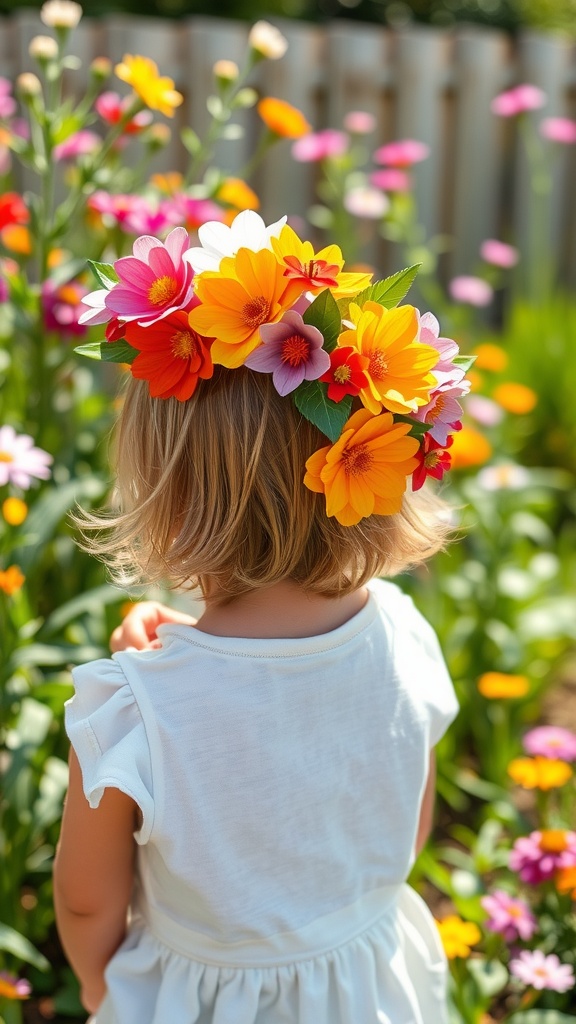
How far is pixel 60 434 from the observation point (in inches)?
75.9

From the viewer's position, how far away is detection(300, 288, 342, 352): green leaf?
0.87 meters

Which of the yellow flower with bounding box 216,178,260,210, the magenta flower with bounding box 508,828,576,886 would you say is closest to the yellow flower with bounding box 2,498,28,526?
the yellow flower with bounding box 216,178,260,210

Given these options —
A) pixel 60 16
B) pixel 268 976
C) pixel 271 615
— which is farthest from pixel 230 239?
pixel 60 16

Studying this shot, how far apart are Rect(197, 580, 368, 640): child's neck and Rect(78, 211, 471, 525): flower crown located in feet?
0.45

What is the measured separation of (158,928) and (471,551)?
5.64 ft

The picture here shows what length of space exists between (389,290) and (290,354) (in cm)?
12

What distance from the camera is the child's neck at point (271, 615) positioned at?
0.98m

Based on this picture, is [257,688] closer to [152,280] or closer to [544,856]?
[152,280]

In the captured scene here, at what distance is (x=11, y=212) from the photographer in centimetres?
182

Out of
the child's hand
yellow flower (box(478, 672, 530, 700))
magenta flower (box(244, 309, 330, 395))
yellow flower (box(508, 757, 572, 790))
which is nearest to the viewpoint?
magenta flower (box(244, 309, 330, 395))

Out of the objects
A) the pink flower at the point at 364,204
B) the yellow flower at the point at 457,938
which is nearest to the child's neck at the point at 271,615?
the yellow flower at the point at 457,938

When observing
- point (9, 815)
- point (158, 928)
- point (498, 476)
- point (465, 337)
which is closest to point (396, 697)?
point (158, 928)

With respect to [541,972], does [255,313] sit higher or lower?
higher

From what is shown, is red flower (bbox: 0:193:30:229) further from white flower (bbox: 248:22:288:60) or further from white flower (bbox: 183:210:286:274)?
white flower (bbox: 183:210:286:274)
